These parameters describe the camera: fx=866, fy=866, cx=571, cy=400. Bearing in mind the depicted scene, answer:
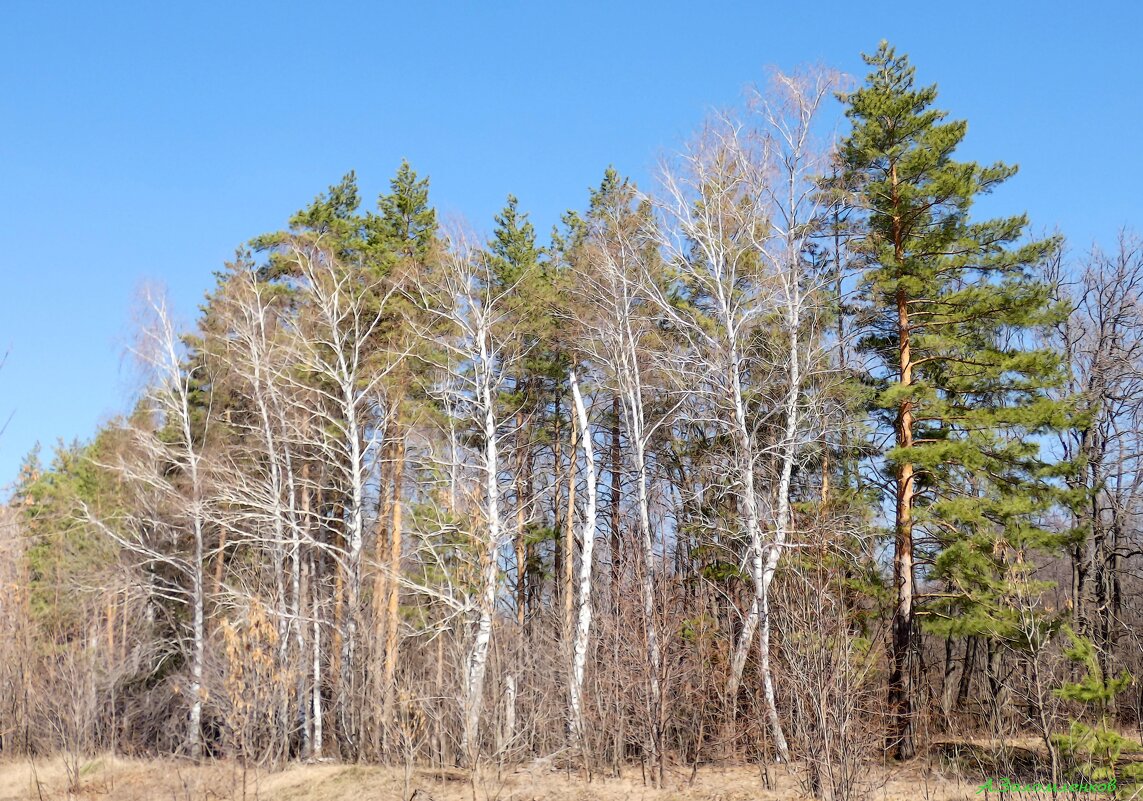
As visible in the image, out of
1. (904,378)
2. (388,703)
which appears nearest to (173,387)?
(388,703)

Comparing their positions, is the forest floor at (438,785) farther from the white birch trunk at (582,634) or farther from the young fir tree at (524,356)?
the young fir tree at (524,356)

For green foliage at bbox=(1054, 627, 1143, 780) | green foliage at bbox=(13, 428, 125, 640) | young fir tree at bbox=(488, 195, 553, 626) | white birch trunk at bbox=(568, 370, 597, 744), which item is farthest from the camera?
green foliage at bbox=(13, 428, 125, 640)

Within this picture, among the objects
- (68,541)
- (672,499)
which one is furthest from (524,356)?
(68,541)

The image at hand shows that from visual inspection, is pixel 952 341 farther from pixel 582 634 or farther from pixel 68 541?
pixel 68 541

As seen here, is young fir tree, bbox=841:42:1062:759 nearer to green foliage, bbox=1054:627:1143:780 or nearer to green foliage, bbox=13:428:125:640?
green foliage, bbox=1054:627:1143:780

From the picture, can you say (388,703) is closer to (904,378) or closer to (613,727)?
(613,727)

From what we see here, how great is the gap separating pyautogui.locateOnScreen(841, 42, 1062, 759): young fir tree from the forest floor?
2269 mm

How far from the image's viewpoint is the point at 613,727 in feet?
50.5

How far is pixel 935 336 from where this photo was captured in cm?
1728

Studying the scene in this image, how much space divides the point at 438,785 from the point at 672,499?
9.74 m

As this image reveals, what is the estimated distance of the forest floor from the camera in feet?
43.7

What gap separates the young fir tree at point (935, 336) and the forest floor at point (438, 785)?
2.27 m

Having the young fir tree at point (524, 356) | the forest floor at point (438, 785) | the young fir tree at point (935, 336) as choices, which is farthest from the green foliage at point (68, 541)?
the young fir tree at point (935, 336)

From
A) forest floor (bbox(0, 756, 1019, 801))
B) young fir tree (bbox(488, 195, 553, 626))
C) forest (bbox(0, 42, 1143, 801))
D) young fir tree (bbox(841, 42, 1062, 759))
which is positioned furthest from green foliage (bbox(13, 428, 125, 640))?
young fir tree (bbox(841, 42, 1062, 759))
